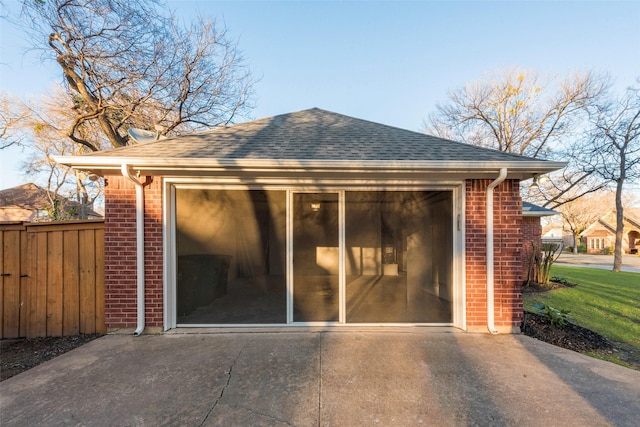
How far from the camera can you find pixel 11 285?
4270mm

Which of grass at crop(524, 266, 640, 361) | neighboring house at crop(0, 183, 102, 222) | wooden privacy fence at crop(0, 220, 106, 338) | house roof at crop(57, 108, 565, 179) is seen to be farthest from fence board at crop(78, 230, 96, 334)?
neighboring house at crop(0, 183, 102, 222)

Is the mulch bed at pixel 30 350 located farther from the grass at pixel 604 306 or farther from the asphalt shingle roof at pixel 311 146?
the grass at pixel 604 306

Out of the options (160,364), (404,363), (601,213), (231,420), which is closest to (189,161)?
(160,364)

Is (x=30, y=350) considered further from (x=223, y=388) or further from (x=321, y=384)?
(x=321, y=384)

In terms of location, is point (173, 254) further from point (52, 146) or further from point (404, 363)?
point (52, 146)

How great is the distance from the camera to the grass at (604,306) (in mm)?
4699

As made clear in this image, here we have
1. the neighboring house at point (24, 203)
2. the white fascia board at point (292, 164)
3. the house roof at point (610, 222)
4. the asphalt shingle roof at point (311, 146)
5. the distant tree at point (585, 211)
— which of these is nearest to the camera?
the white fascia board at point (292, 164)

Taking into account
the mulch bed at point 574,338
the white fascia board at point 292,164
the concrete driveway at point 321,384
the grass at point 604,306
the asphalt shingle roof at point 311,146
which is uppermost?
the asphalt shingle roof at point 311,146

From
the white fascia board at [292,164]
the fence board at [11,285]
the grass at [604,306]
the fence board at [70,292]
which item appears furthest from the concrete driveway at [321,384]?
the white fascia board at [292,164]

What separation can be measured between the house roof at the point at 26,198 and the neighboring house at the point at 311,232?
2596 cm

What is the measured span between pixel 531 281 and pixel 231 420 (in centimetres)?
938

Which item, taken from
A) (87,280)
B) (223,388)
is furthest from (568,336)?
(87,280)

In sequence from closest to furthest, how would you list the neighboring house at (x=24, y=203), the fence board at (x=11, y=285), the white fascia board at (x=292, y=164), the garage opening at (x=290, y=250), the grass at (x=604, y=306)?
the white fascia board at (x=292, y=164)
the fence board at (x=11, y=285)
the garage opening at (x=290, y=250)
the grass at (x=604, y=306)
the neighboring house at (x=24, y=203)

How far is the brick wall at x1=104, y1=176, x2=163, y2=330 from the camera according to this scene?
13.9 ft
